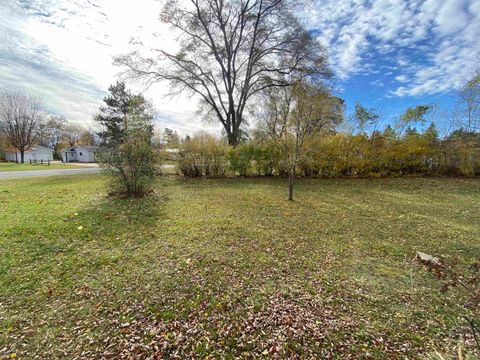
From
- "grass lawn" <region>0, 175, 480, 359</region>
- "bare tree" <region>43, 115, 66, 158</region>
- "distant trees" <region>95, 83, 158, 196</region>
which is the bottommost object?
"grass lawn" <region>0, 175, 480, 359</region>

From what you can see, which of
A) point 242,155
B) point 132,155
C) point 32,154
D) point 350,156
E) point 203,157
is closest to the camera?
point 132,155

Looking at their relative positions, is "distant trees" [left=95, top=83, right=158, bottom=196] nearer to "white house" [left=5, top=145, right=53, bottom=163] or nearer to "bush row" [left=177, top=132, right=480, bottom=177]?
"bush row" [left=177, top=132, right=480, bottom=177]

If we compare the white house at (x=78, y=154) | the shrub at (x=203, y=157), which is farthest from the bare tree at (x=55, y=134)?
the shrub at (x=203, y=157)

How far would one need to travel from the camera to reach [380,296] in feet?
8.59

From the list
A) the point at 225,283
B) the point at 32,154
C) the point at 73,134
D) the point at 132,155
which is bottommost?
the point at 225,283

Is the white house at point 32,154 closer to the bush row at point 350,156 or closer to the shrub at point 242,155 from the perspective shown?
the bush row at point 350,156

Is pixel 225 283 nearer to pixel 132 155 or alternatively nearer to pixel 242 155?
pixel 132 155

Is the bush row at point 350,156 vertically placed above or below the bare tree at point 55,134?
below

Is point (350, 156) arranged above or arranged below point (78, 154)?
below

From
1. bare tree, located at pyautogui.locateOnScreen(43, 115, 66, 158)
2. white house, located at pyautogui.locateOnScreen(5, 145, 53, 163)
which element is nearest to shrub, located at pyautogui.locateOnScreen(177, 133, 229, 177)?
white house, located at pyautogui.locateOnScreen(5, 145, 53, 163)

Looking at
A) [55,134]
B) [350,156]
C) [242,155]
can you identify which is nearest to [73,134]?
[55,134]

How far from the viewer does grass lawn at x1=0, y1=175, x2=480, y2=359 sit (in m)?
1.95

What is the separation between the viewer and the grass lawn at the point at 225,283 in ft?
6.39

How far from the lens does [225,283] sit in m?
2.81
